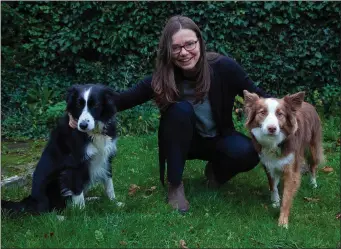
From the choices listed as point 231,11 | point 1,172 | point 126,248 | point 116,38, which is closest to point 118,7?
point 116,38

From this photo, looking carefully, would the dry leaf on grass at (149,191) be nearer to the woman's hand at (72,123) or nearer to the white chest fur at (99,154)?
the white chest fur at (99,154)

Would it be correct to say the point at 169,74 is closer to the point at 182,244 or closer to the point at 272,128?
the point at 272,128

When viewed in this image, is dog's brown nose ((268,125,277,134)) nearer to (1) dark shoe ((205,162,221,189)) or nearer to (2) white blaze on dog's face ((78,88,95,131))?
(1) dark shoe ((205,162,221,189))

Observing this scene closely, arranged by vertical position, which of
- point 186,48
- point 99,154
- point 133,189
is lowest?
point 133,189

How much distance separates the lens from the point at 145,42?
7785mm

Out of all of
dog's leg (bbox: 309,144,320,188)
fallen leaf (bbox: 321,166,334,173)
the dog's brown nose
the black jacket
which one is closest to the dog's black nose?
the black jacket

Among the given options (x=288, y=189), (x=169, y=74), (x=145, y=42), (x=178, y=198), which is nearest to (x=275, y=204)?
(x=288, y=189)

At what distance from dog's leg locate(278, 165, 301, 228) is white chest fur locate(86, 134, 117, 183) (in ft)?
4.90

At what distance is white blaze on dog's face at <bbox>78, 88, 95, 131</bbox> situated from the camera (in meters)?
3.48

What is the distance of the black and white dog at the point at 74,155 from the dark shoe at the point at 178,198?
0.66 metres

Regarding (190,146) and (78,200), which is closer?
(78,200)

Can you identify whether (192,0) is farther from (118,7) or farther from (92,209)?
(92,209)

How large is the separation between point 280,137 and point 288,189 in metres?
0.43

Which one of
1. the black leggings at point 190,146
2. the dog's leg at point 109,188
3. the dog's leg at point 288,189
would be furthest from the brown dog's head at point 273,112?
the dog's leg at point 109,188
